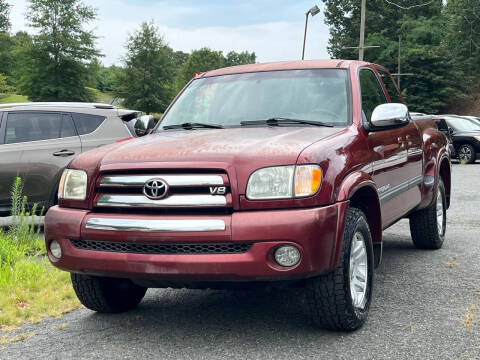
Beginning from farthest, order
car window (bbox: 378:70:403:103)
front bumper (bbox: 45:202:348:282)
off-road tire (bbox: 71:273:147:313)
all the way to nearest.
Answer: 1. car window (bbox: 378:70:403:103)
2. off-road tire (bbox: 71:273:147:313)
3. front bumper (bbox: 45:202:348:282)

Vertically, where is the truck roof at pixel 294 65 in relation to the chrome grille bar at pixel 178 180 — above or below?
above

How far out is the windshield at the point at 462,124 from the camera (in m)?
23.1

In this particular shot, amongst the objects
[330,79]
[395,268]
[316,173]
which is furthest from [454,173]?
[316,173]

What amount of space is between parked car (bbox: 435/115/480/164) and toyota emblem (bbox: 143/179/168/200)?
66.0ft

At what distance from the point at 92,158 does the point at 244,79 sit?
1.69 metres

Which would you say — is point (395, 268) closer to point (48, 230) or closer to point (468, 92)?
point (48, 230)

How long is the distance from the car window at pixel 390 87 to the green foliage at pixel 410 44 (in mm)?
52143

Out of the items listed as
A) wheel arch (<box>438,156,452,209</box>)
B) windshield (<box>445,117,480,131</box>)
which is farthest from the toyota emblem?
windshield (<box>445,117,480,131</box>)

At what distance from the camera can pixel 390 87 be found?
654cm

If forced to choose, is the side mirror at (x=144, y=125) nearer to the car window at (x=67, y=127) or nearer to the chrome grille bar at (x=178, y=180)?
the chrome grille bar at (x=178, y=180)

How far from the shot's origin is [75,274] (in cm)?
443

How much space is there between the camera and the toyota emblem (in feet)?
12.3

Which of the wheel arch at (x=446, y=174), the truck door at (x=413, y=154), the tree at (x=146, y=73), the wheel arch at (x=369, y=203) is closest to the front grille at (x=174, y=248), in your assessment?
the wheel arch at (x=369, y=203)

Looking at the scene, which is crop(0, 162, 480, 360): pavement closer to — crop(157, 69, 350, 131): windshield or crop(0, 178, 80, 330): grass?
crop(0, 178, 80, 330): grass
